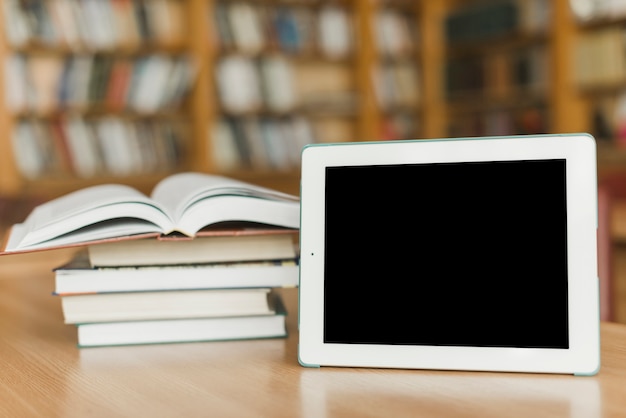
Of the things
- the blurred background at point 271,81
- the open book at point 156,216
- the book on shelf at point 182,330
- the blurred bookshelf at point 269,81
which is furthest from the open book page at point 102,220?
the blurred bookshelf at point 269,81

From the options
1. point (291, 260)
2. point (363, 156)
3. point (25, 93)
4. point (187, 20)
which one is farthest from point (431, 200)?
point (187, 20)

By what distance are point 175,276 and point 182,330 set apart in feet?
0.22

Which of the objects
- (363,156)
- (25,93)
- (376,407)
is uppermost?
(25,93)

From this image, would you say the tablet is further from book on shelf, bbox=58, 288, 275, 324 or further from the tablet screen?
book on shelf, bbox=58, 288, 275, 324

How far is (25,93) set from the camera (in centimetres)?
368

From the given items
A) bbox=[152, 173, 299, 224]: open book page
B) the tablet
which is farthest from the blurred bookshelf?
the tablet

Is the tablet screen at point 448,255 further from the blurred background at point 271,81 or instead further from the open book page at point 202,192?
the blurred background at point 271,81

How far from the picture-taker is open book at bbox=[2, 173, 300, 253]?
810 millimetres

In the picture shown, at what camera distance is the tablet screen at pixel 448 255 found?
720mm

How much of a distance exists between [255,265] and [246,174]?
139 inches

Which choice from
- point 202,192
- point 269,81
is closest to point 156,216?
point 202,192

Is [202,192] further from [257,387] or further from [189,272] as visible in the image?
[257,387]

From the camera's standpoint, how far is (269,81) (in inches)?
174

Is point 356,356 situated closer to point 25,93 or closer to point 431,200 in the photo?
point 431,200
